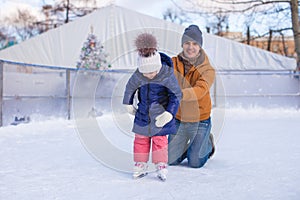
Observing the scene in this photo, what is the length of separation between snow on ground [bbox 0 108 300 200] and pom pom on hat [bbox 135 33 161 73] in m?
0.56

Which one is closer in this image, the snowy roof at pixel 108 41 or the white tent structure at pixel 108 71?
the white tent structure at pixel 108 71

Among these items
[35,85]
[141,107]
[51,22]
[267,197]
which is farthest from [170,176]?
[51,22]

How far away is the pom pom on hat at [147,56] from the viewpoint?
1.69 m

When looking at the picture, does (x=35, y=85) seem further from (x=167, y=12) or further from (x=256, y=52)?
(x=167, y=12)

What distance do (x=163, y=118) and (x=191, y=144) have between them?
1.62 feet

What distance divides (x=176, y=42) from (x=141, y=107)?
5237 millimetres

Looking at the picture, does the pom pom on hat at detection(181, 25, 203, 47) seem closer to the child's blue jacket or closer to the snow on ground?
the child's blue jacket

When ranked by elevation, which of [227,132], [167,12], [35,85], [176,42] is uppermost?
[167,12]

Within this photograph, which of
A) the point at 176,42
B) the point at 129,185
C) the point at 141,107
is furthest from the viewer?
the point at 176,42

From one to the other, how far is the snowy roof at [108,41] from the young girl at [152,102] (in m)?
6.71

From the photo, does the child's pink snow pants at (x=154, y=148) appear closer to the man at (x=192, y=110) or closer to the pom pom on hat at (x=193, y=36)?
the man at (x=192, y=110)

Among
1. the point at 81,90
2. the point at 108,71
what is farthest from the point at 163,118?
the point at 108,71

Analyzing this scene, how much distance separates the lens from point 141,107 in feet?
5.87

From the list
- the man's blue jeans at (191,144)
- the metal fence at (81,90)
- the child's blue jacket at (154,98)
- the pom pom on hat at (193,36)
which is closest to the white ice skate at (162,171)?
the child's blue jacket at (154,98)
